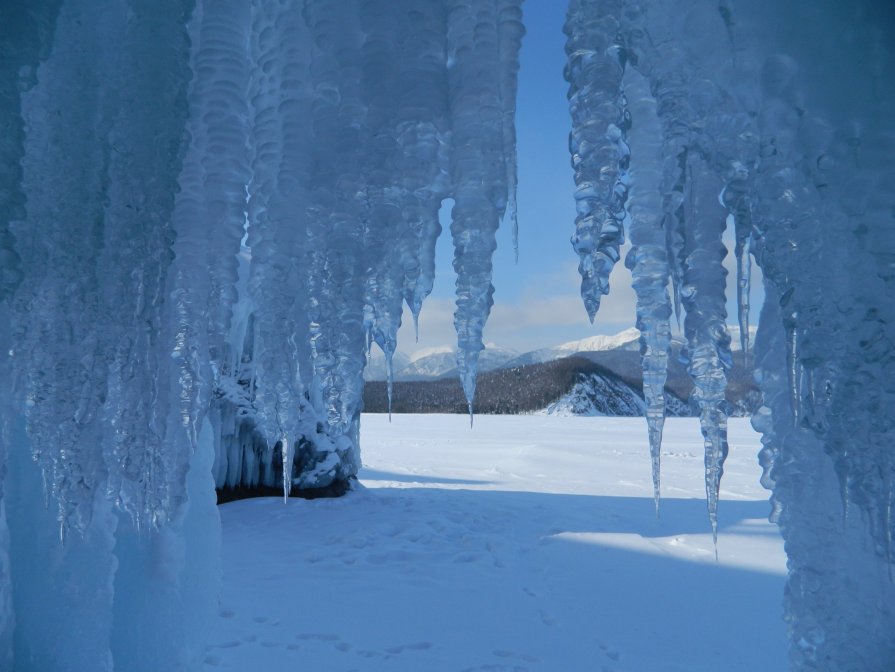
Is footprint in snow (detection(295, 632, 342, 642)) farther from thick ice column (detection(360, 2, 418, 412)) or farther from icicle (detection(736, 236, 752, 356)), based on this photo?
icicle (detection(736, 236, 752, 356))

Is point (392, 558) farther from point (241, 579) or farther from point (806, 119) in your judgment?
point (806, 119)

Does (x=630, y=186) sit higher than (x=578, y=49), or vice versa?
(x=578, y=49)

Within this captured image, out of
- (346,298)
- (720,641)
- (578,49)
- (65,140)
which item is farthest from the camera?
(720,641)

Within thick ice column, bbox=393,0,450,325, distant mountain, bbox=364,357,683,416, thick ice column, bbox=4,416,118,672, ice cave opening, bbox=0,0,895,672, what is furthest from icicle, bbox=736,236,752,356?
distant mountain, bbox=364,357,683,416

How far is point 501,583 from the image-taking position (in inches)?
171

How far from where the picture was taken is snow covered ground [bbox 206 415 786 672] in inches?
125

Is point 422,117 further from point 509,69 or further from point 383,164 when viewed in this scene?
point 509,69

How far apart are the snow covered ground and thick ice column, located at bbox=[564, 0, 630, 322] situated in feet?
8.35

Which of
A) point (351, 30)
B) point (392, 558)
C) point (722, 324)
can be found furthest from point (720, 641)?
point (351, 30)

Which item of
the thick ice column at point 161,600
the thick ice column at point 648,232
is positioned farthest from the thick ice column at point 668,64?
the thick ice column at point 161,600

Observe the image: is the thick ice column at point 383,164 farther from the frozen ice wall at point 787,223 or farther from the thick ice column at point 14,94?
the thick ice column at point 14,94

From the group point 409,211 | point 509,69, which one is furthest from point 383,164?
point 509,69

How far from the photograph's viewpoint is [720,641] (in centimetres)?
347

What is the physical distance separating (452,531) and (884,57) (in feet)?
17.3
